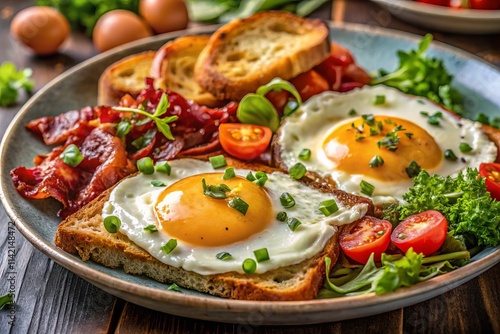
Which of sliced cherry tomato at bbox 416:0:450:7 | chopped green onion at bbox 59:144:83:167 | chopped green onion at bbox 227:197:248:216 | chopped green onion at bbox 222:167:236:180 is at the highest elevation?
chopped green onion at bbox 227:197:248:216

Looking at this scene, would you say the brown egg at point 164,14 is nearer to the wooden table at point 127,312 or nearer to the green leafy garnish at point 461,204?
the wooden table at point 127,312

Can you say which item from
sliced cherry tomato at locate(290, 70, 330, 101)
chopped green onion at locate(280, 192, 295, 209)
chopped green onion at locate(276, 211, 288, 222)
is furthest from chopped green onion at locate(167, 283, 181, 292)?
sliced cherry tomato at locate(290, 70, 330, 101)

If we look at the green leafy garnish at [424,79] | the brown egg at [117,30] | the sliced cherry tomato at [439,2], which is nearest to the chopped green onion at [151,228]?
the green leafy garnish at [424,79]

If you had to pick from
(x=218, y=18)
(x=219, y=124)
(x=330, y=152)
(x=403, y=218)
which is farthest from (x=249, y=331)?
(x=218, y=18)

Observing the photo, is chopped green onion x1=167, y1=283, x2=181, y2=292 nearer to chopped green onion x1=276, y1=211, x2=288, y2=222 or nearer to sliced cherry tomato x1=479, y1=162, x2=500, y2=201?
chopped green onion x1=276, y1=211, x2=288, y2=222

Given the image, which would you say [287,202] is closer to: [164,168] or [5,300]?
[164,168]

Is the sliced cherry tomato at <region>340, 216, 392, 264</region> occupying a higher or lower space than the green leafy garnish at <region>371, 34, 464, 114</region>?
higher

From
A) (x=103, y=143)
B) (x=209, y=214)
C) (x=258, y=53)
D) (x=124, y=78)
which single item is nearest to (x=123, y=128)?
(x=103, y=143)
